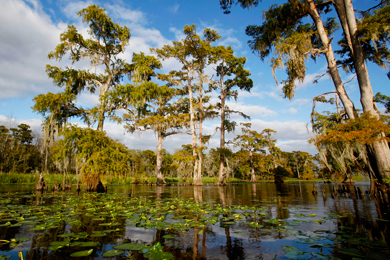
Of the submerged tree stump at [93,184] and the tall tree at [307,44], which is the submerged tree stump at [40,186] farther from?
the tall tree at [307,44]

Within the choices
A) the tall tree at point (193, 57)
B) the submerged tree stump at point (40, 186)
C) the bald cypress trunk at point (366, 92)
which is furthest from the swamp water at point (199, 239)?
the tall tree at point (193, 57)

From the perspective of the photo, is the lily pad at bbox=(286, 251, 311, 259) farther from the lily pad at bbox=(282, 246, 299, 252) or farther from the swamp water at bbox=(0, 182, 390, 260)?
the lily pad at bbox=(282, 246, 299, 252)

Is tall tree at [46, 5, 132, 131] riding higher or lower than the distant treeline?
higher

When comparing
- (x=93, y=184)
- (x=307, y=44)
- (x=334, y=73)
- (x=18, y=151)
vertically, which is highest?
(x=307, y=44)


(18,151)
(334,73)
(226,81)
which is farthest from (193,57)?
(18,151)

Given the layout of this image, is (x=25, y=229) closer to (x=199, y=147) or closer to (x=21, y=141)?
(x=199, y=147)

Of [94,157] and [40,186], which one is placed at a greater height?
[94,157]

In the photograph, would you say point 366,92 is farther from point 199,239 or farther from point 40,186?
point 40,186

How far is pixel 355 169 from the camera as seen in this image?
873cm

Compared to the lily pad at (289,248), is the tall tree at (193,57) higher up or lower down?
higher up

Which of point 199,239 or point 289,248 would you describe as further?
point 199,239

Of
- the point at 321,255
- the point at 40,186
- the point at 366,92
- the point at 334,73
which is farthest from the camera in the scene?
the point at 40,186

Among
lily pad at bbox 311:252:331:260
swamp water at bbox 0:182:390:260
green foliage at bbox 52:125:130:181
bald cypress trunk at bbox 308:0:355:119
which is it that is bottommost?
swamp water at bbox 0:182:390:260

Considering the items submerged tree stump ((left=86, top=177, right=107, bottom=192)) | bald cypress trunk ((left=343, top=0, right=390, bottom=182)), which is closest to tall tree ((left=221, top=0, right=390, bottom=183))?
bald cypress trunk ((left=343, top=0, right=390, bottom=182))
